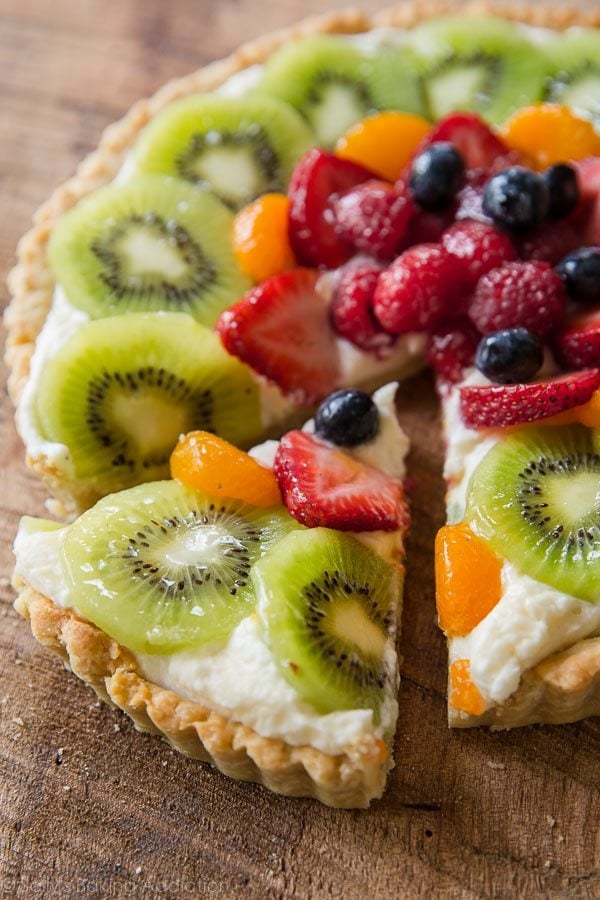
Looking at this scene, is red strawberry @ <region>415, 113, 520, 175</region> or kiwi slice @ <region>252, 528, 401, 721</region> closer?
kiwi slice @ <region>252, 528, 401, 721</region>

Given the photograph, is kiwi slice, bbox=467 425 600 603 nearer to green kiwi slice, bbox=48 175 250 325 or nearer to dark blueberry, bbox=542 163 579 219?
dark blueberry, bbox=542 163 579 219

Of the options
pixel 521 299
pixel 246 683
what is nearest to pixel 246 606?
pixel 246 683

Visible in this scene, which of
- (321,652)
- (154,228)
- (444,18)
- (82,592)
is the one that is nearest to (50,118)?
(154,228)

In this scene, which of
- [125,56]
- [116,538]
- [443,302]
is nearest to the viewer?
[116,538]

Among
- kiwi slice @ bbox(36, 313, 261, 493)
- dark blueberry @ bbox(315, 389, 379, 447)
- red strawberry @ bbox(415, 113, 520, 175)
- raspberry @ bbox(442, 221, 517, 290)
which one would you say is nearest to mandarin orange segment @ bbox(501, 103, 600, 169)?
red strawberry @ bbox(415, 113, 520, 175)

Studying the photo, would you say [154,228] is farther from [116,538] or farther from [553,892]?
[553,892]

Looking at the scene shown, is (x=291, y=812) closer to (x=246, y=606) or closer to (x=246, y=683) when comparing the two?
(x=246, y=683)
